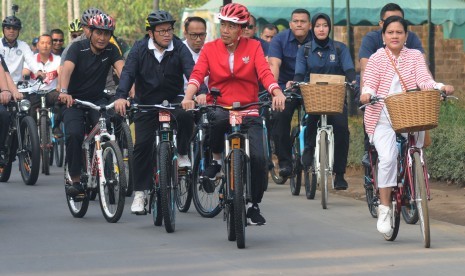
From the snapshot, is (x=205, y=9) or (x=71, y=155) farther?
(x=205, y=9)

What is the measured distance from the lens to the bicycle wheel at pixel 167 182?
11688mm

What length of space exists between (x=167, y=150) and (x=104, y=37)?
2.27m

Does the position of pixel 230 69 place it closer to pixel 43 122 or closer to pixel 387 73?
pixel 387 73

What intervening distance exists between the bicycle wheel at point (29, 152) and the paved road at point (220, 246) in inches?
107

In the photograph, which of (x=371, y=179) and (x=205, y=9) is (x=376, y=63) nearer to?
(x=371, y=179)

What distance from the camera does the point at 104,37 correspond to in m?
13.7

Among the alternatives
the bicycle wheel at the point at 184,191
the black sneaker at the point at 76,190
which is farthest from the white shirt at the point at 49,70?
the black sneaker at the point at 76,190

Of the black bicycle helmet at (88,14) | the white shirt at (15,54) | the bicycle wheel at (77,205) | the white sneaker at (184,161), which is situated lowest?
the bicycle wheel at (77,205)

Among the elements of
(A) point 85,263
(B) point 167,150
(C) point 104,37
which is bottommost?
(A) point 85,263

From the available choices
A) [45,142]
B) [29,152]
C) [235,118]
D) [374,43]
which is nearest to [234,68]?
[235,118]

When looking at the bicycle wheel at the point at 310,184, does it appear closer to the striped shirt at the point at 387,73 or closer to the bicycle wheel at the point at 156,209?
the bicycle wheel at the point at 156,209

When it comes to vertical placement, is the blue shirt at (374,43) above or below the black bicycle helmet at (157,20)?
below

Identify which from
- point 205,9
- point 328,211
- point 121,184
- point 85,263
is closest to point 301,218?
point 328,211

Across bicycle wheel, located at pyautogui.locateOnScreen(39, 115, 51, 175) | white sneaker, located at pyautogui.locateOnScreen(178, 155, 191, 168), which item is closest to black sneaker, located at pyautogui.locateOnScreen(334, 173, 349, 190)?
white sneaker, located at pyautogui.locateOnScreen(178, 155, 191, 168)
